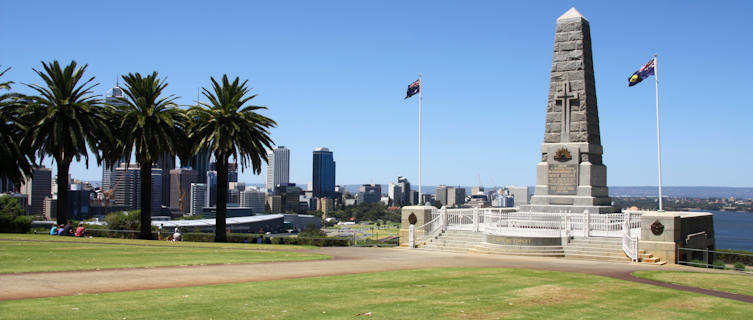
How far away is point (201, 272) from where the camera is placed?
55.4ft

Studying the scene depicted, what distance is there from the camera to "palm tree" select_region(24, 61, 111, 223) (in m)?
35.3

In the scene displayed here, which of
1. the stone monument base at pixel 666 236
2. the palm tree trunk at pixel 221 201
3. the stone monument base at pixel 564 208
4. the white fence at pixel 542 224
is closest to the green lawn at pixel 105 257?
the white fence at pixel 542 224

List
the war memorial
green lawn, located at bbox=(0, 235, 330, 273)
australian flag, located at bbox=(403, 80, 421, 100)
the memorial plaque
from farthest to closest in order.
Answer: australian flag, located at bbox=(403, 80, 421, 100) < the memorial plaque < the war memorial < green lawn, located at bbox=(0, 235, 330, 273)

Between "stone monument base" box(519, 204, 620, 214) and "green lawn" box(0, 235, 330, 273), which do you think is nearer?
"green lawn" box(0, 235, 330, 273)

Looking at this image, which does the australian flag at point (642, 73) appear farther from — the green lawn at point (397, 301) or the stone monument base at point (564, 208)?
the green lawn at point (397, 301)

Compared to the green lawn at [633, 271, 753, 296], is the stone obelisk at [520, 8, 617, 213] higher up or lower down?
higher up

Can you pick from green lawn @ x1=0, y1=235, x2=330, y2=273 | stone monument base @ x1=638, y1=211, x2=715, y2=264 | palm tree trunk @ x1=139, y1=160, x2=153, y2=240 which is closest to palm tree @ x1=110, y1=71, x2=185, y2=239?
palm tree trunk @ x1=139, y1=160, x2=153, y2=240

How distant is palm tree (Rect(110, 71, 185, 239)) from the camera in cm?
3566

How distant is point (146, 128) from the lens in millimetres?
35562

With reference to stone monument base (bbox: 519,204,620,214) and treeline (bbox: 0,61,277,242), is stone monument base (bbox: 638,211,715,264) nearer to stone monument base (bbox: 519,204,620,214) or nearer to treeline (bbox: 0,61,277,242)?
stone monument base (bbox: 519,204,620,214)

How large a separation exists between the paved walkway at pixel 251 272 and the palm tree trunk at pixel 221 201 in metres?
13.2

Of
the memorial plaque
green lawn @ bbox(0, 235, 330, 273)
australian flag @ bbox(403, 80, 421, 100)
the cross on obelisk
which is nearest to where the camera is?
green lawn @ bbox(0, 235, 330, 273)

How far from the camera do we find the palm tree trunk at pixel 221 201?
36062 millimetres

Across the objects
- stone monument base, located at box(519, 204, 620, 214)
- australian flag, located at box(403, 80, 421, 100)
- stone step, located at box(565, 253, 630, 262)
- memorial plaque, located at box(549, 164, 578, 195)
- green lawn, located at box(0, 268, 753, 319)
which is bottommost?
stone step, located at box(565, 253, 630, 262)
